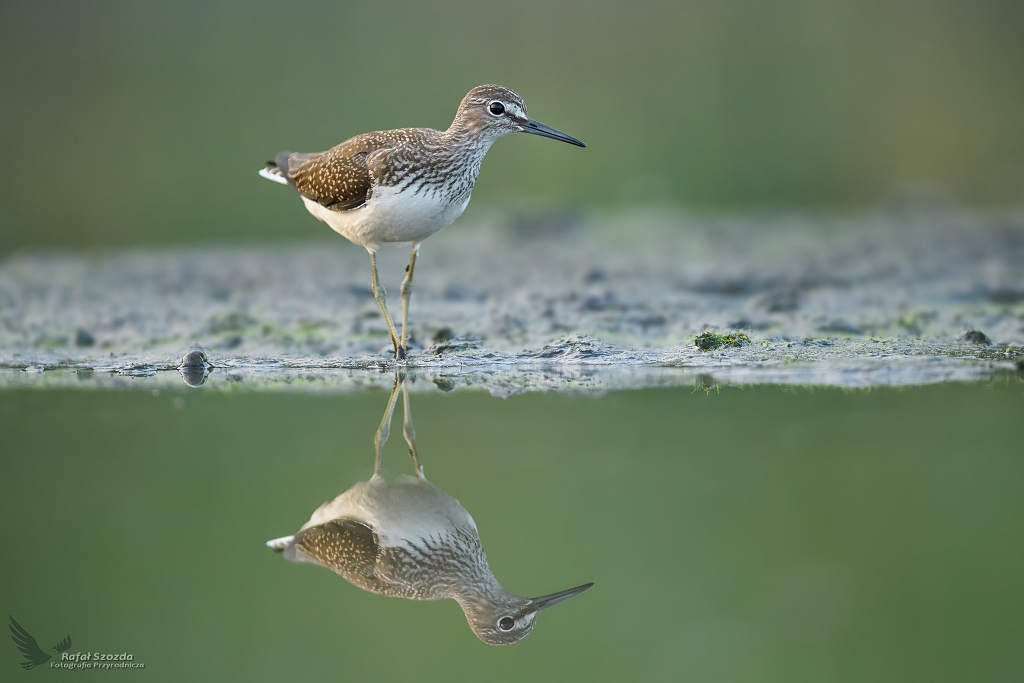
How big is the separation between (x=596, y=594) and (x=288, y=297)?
22.4ft

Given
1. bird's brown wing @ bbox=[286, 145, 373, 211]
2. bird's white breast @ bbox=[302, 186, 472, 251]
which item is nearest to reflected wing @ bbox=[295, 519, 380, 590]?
bird's white breast @ bbox=[302, 186, 472, 251]

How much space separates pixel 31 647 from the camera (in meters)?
3.62

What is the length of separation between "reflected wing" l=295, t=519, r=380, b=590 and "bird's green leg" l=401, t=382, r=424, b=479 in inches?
22.2

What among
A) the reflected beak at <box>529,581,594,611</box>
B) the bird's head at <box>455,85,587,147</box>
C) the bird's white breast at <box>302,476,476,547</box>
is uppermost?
the bird's head at <box>455,85,587,147</box>

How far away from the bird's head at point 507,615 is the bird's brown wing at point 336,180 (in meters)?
3.83

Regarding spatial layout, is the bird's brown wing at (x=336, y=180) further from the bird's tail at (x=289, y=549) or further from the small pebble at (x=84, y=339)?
the bird's tail at (x=289, y=549)

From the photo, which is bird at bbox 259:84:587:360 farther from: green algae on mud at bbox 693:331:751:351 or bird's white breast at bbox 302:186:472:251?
green algae on mud at bbox 693:331:751:351

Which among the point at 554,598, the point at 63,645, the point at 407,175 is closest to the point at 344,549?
the point at 554,598

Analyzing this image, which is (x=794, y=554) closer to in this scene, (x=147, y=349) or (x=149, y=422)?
(x=149, y=422)

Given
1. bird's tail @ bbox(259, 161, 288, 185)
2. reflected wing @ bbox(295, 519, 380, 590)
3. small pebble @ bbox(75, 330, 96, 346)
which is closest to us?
reflected wing @ bbox(295, 519, 380, 590)

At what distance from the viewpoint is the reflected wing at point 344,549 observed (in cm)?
423

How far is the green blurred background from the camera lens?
51.6 ft

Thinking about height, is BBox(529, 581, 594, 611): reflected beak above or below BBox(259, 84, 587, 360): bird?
below

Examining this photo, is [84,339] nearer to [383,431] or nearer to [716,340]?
[383,431]
